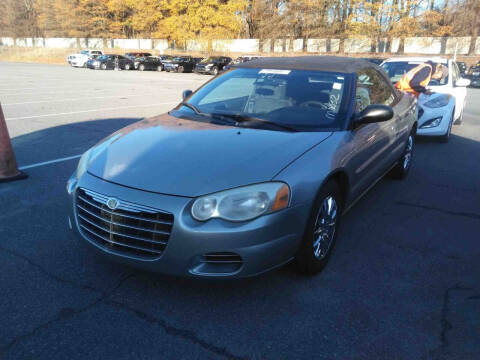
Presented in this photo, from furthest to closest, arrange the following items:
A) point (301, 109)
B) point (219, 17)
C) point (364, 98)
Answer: point (219, 17) → point (364, 98) → point (301, 109)

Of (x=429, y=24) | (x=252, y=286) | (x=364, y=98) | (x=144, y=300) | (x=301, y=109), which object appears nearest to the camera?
(x=144, y=300)

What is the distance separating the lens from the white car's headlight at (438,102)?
7906mm

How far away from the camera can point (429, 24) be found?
41625mm

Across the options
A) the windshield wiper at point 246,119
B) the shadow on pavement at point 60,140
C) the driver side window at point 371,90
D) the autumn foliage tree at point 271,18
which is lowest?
the shadow on pavement at point 60,140

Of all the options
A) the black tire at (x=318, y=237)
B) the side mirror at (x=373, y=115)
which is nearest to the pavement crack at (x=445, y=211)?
the side mirror at (x=373, y=115)

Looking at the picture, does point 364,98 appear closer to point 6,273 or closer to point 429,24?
point 6,273

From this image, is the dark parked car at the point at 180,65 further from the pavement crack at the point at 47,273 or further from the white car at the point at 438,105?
the pavement crack at the point at 47,273

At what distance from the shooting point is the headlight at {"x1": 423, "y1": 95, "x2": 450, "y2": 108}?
7.91 m

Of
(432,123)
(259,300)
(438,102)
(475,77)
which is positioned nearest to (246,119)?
(259,300)

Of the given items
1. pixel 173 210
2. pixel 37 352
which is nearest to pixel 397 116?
pixel 173 210

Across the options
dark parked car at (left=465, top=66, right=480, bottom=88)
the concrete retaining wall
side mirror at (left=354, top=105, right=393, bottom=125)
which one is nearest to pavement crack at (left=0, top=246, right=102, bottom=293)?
side mirror at (left=354, top=105, right=393, bottom=125)

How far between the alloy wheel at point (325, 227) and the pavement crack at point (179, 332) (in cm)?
105

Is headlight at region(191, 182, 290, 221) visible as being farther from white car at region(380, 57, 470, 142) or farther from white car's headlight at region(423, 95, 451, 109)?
white car's headlight at region(423, 95, 451, 109)

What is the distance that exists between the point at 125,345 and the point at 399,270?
217 cm
